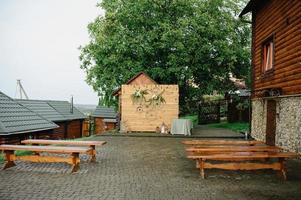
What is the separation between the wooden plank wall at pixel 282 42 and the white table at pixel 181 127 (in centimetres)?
417

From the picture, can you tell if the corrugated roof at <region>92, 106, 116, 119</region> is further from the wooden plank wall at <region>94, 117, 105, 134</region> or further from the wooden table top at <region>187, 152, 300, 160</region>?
the wooden table top at <region>187, 152, 300, 160</region>

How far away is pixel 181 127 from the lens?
59.9 ft

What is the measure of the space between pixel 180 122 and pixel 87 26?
1169 cm

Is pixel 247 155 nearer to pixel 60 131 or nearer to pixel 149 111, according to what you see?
pixel 149 111

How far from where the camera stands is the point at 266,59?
1498cm

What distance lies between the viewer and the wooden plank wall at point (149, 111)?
19.4m

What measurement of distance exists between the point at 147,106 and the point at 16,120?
7353mm

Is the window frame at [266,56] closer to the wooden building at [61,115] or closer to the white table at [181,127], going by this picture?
the white table at [181,127]

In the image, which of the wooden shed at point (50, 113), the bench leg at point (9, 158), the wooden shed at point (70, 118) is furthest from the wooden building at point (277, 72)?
the wooden shed at point (70, 118)

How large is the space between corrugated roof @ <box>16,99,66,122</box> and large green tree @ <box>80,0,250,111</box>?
8.11 m

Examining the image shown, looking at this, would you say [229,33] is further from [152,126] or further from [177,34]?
[152,126]

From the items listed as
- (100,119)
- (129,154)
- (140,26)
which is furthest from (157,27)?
(100,119)

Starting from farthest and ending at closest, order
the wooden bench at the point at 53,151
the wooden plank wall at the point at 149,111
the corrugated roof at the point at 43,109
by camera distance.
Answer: the corrugated roof at the point at 43,109 < the wooden plank wall at the point at 149,111 < the wooden bench at the point at 53,151

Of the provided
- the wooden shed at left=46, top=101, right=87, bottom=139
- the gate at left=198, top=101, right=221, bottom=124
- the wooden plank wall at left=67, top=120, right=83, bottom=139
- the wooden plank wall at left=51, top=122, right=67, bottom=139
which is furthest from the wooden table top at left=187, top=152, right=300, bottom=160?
the wooden plank wall at left=67, top=120, right=83, bottom=139
